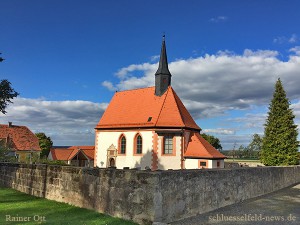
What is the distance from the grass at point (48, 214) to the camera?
26.0ft

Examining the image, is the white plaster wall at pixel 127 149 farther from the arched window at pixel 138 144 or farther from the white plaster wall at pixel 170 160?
the white plaster wall at pixel 170 160

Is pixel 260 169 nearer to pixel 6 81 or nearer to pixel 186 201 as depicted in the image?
pixel 186 201

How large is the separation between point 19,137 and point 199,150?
3843cm

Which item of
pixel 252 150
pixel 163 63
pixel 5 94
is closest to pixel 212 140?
pixel 252 150

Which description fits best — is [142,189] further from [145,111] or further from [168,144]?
[145,111]

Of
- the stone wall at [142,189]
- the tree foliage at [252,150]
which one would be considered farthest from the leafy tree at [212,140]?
the stone wall at [142,189]

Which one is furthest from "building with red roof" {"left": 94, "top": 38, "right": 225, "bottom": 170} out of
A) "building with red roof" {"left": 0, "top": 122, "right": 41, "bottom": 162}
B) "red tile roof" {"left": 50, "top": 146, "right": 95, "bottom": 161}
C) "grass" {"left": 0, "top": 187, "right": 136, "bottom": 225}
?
"building with red roof" {"left": 0, "top": 122, "right": 41, "bottom": 162}

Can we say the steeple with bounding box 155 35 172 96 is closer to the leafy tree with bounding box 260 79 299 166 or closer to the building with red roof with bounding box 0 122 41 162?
the leafy tree with bounding box 260 79 299 166

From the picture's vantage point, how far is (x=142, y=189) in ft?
26.3

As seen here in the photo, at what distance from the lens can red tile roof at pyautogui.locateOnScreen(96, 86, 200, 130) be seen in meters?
30.2

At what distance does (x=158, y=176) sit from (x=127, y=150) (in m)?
24.0

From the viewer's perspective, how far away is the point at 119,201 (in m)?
8.55

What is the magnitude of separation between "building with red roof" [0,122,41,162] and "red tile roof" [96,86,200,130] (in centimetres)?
2275

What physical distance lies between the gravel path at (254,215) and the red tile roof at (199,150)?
15.8 metres
